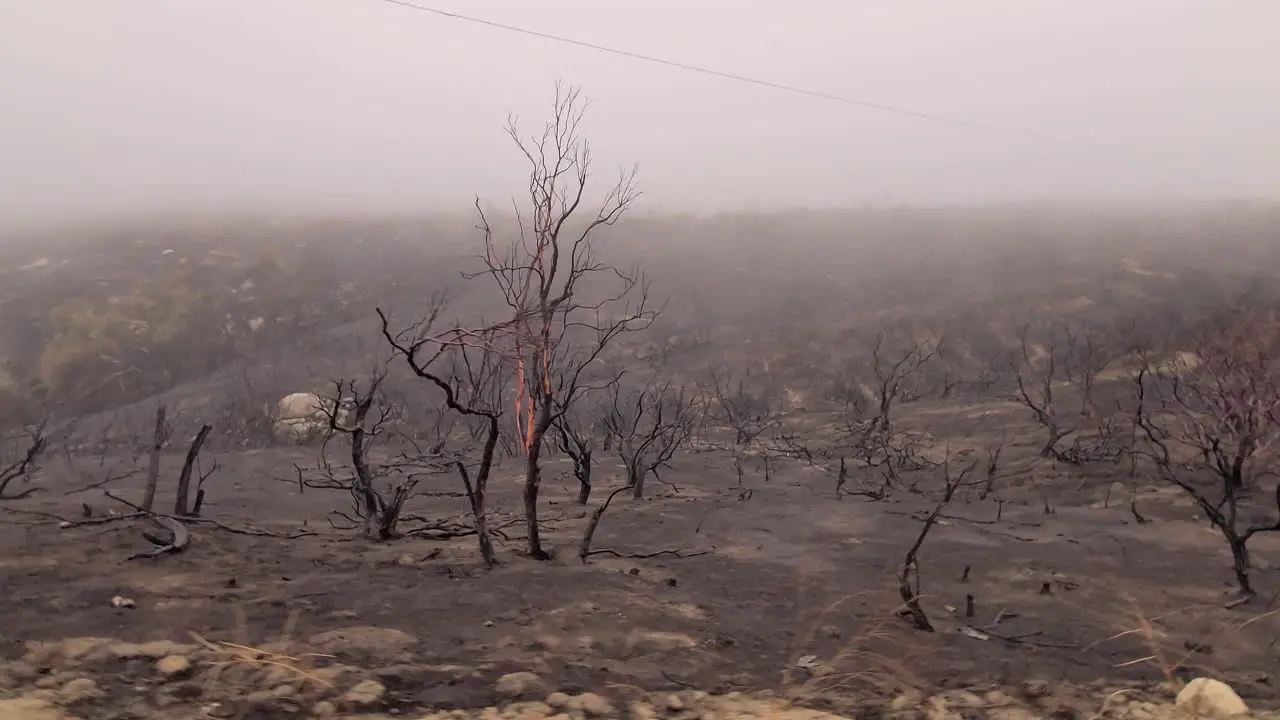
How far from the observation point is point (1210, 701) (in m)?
3.50

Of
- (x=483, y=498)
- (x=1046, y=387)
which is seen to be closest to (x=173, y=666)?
(x=483, y=498)

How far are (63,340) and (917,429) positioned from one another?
3377 cm

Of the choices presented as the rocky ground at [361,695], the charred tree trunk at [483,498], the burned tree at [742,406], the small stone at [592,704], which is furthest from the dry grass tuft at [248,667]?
the burned tree at [742,406]

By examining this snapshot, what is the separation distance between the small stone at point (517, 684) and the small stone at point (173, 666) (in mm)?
1500

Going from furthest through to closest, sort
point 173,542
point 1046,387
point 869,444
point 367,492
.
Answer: point 869,444, point 1046,387, point 367,492, point 173,542

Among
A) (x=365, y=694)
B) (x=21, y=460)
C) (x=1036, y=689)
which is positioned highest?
(x=365, y=694)

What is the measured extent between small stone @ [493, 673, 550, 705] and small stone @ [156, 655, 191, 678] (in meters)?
1.50

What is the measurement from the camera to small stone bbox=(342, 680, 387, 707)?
11.2 ft

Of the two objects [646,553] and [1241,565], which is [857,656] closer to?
[646,553]

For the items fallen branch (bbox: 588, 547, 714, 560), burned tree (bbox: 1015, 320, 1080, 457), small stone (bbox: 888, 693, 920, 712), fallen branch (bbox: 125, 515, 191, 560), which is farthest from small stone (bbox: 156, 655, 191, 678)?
burned tree (bbox: 1015, 320, 1080, 457)

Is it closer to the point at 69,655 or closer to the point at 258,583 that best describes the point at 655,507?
the point at 258,583

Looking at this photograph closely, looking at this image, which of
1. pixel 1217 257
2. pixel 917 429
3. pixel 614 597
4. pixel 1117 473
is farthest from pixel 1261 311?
pixel 614 597

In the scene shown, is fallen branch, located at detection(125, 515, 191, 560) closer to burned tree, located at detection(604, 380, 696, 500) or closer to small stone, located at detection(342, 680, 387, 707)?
small stone, located at detection(342, 680, 387, 707)

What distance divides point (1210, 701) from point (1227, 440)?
9.46 meters
